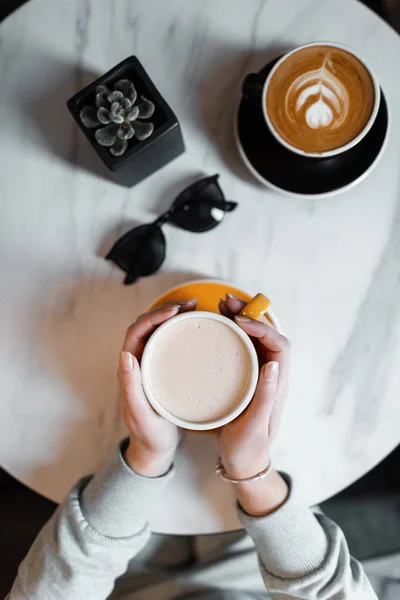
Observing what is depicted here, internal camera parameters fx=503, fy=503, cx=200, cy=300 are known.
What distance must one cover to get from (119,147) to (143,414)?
0.35 m

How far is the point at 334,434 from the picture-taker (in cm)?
76

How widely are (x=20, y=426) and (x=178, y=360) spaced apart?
319 millimetres

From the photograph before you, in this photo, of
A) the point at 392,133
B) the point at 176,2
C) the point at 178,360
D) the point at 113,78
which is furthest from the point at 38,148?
the point at 392,133

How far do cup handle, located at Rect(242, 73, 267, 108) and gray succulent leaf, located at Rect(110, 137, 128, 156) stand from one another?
180 millimetres

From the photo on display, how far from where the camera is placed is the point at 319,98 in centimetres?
67

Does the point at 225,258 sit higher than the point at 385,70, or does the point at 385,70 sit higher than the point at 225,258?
the point at 385,70

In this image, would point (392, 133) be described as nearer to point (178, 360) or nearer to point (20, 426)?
point (178, 360)

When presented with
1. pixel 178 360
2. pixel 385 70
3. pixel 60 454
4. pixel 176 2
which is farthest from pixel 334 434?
pixel 176 2

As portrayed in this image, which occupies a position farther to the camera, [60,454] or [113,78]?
[60,454]

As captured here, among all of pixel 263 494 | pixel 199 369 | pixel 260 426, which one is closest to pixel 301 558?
pixel 263 494

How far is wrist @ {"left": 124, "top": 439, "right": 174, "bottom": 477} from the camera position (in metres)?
0.72

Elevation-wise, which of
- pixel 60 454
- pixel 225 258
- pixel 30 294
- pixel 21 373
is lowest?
pixel 60 454

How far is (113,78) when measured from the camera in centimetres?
66

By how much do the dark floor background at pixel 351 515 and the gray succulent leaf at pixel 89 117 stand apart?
813 mm
